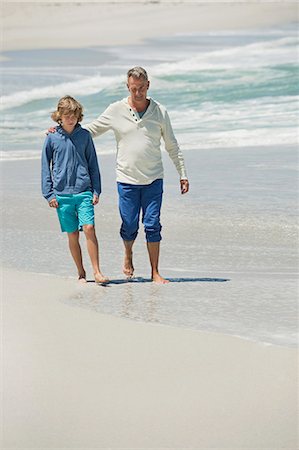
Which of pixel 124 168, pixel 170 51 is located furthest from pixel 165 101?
pixel 124 168

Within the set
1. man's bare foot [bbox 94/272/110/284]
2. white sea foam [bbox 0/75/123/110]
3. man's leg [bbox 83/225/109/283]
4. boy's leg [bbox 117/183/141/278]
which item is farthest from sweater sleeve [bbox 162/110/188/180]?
white sea foam [bbox 0/75/123/110]

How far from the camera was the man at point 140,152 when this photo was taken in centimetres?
697

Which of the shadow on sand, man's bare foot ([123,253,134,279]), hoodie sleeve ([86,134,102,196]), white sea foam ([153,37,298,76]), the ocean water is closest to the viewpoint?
the ocean water

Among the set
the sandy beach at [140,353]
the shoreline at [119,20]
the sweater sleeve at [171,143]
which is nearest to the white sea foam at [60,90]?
the shoreline at [119,20]

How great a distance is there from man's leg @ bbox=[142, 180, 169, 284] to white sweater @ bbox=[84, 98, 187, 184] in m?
0.07

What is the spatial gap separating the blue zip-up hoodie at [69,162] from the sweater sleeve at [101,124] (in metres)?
0.19

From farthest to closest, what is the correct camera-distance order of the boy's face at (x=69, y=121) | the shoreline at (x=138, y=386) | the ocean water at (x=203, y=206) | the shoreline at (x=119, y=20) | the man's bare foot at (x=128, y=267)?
the shoreline at (x=119, y=20) < the man's bare foot at (x=128, y=267) < the boy's face at (x=69, y=121) < the ocean water at (x=203, y=206) < the shoreline at (x=138, y=386)

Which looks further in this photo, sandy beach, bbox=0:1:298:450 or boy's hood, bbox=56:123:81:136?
boy's hood, bbox=56:123:81:136

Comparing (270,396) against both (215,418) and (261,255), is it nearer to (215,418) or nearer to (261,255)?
(215,418)

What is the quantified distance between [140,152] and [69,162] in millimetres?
448

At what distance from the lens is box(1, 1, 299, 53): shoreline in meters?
32.1

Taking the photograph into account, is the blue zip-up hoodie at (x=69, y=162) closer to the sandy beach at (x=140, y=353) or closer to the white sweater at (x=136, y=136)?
the white sweater at (x=136, y=136)

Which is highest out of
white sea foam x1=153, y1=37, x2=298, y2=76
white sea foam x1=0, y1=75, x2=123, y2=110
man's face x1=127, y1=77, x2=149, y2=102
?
man's face x1=127, y1=77, x2=149, y2=102

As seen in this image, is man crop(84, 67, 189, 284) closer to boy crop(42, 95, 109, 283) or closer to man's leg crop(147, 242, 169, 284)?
man's leg crop(147, 242, 169, 284)
